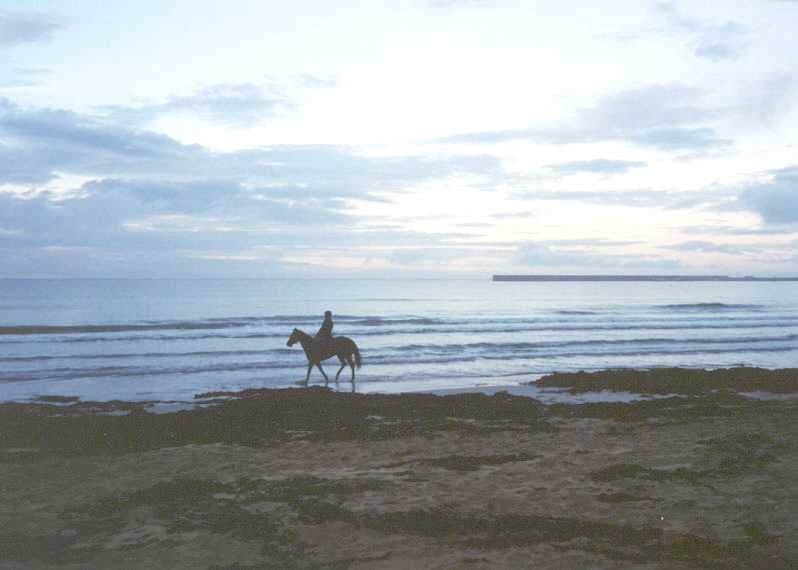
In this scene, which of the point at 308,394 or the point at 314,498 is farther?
the point at 308,394

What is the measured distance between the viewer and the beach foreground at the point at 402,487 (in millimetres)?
5973

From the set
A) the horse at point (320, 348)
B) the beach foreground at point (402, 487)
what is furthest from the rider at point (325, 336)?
the beach foreground at point (402, 487)

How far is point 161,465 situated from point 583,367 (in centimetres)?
1778

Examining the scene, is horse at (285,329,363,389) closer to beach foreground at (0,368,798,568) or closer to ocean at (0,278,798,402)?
ocean at (0,278,798,402)

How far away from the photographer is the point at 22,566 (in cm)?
583

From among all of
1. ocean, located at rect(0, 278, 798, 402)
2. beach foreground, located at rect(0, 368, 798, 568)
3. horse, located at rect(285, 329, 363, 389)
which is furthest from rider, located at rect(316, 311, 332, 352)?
beach foreground, located at rect(0, 368, 798, 568)

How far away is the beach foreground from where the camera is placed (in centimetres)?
597

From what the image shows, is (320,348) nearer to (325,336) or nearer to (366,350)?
(325,336)

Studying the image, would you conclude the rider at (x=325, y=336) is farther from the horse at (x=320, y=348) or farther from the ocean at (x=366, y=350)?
the ocean at (x=366, y=350)

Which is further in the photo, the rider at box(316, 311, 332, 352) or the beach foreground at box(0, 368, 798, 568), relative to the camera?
the rider at box(316, 311, 332, 352)

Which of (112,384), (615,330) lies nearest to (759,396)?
(112,384)

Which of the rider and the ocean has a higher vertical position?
the rider

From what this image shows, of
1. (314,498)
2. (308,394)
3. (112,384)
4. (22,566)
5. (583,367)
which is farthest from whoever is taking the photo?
(583,367)

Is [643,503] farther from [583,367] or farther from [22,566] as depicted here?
[583,367]
